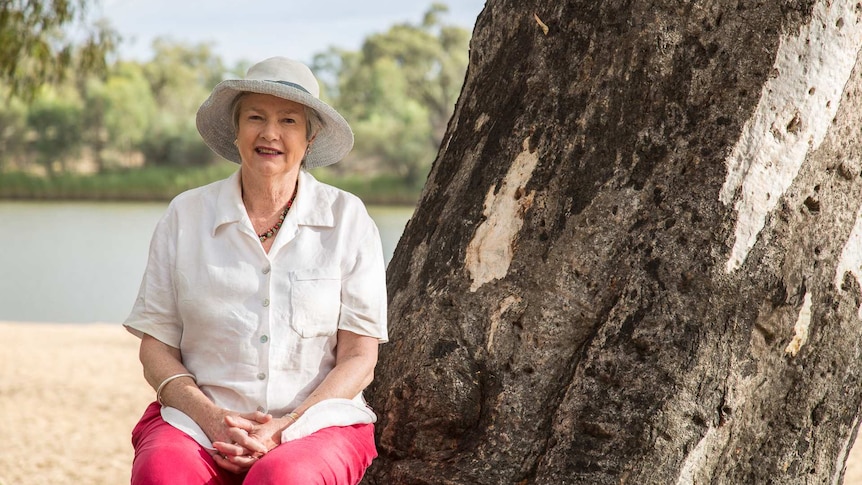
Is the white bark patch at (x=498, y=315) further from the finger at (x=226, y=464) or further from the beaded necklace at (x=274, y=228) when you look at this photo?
the finger at (x=226, y=464)

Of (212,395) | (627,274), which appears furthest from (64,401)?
(627,274)

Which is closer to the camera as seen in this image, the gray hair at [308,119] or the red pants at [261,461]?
the red pants at [261,461]

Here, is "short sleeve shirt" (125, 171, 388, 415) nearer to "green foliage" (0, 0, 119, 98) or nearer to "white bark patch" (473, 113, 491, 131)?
"white bark patch" (473, 113, 491, 131)

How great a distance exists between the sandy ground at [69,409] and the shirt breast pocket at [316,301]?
11.0 feet

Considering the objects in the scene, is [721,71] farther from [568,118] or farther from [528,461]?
[528,461]

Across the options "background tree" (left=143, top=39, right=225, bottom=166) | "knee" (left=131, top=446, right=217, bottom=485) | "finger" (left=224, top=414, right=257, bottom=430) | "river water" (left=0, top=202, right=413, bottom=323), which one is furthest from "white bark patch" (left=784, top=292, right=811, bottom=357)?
"background tree" (left=143, top=39, right=225, bottom=166)

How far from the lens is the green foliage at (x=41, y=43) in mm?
7480

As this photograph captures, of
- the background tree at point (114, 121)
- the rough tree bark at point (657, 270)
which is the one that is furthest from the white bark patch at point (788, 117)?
the background tree at point (114, 121)

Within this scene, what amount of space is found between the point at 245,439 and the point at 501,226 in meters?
0.87

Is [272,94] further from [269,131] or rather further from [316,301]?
[316,301]

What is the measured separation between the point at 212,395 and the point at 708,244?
49.5 inches

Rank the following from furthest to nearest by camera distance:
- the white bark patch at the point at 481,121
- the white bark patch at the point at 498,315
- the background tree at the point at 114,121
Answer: the background tree at the point at 114,121 → the white bark patch at the point at 481,121 → the white bark patch at the point at 498,315

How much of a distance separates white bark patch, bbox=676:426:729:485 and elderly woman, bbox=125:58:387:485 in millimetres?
756

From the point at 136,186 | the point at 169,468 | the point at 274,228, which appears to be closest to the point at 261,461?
the point at 169,468
